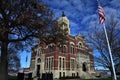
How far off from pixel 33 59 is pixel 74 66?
14.6m

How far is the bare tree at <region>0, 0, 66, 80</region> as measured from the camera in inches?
707

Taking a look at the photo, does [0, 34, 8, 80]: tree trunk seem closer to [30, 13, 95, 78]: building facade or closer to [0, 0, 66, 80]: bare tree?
[0, 0, 66, 80]: bare tree

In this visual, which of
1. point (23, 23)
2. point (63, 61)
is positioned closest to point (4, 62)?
Result: point (23, 23)

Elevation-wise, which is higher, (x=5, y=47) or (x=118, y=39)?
(x=118, y=39)

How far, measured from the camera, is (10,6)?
18.0m

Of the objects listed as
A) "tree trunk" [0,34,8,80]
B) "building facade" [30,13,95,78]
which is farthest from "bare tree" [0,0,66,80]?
"building facade" [30,13,95,78]

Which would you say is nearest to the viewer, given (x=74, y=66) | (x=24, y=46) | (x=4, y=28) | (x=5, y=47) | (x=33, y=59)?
(x=4, y=28)

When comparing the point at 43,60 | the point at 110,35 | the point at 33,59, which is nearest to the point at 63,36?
the point at 110,35

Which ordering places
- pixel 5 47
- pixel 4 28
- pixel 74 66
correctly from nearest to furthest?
pixel 4 28
pixel 5 47
pixel 74 66

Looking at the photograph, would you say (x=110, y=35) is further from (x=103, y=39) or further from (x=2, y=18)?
(x=2, y=18)

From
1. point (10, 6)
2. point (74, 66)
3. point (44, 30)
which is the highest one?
point (10, 6)

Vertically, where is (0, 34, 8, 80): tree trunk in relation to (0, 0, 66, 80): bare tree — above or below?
below

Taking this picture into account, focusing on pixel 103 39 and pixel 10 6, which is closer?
pixel 10 6

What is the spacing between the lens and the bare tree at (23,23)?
1797cm
